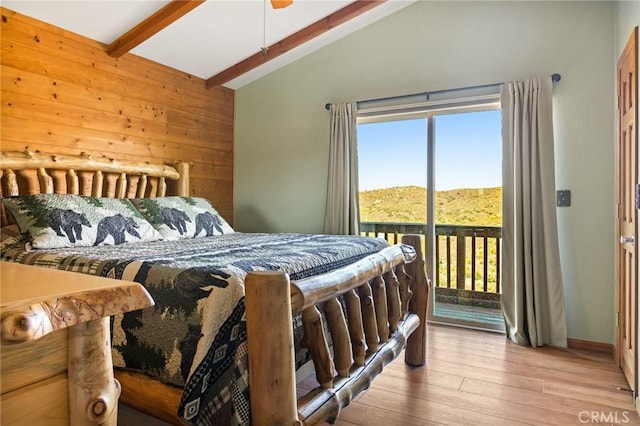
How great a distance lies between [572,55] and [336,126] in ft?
6.36

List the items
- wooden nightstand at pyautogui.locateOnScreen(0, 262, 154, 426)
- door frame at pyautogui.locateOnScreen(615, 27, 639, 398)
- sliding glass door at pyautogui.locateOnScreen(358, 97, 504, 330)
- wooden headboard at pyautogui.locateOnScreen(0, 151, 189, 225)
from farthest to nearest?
sliding glass door at pyautogui.locateOnScreen(358, 97, 504, 330)
wooden headboard at pyautogui.locateOnScreen(0, 151, 189, 225)
door frame at pyautogui.locateOnScreen(615, 27, 639, 398)
wooden nightstand at pyautogui.locateOnScreen(0, 262, 154, 426)

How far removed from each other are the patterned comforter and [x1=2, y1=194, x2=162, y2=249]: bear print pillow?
445 mm

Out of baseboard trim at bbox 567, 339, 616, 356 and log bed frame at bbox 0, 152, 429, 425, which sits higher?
log bed frame at bbox 0, 152, 429, 425

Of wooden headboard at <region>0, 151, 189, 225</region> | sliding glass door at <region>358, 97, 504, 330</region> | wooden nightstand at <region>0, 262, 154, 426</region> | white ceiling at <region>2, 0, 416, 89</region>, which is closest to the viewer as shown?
wooden nightstand at <region>0, 262, 154, 426</region>

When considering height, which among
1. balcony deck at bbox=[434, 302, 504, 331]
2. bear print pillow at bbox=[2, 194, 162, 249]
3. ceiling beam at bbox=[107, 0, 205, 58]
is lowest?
balcony deck at bbox=[434, 302, 504, 331]

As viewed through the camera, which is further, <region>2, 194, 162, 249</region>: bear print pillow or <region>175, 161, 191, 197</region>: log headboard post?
<region>175, 161, 191, 197</region>: log headboard post

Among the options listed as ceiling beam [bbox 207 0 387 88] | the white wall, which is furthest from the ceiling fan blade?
the white wall

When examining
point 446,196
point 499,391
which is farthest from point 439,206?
point 499,391

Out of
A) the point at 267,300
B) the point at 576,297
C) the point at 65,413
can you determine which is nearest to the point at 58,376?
the point at 65,413

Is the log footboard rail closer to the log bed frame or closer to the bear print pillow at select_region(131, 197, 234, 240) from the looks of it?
the log bed frame

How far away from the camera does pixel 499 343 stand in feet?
10.0

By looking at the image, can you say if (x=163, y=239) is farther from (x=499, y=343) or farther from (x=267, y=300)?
(x=499, y=343)

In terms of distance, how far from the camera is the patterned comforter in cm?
126

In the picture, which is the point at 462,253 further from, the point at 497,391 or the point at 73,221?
the point at 73,221
